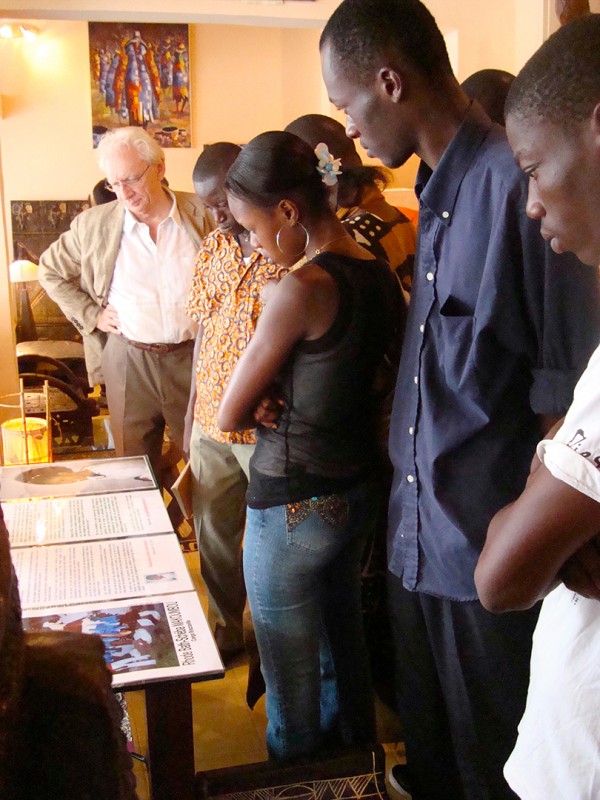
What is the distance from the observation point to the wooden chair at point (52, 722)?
2.42 ft

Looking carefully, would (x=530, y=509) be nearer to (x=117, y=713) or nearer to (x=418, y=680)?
(x=117, y=713)

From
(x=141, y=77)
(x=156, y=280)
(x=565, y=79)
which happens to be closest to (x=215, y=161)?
(x=156, y=280)

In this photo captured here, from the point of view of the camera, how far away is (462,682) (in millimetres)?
1446

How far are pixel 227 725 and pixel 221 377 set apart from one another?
103 centimetres

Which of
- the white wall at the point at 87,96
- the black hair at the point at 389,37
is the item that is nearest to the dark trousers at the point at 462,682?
the black hair at the point at 389,37

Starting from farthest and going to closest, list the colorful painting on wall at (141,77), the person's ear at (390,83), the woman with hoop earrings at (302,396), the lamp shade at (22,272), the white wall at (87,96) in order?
the colorful painting on wall at (141,77) < the white wall at (87,96) < the lamp shade at (22,272) < the woman with hoop earrings at (302,396) < the person's ear at (390,83)

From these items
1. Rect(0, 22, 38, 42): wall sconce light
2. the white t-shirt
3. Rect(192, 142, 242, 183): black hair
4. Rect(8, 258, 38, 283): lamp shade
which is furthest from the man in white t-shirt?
Rect(0, 22, 38, 42): wall sconce light

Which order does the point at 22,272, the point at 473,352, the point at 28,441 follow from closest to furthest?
the point at 473,352 < the point at 28,441 < the point at 22,272

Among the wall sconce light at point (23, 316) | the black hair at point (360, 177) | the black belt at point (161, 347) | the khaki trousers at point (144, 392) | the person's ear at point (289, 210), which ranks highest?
the black hair at point (360, 177)

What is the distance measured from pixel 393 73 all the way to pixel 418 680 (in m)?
1.09

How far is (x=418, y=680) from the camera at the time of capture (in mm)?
1577

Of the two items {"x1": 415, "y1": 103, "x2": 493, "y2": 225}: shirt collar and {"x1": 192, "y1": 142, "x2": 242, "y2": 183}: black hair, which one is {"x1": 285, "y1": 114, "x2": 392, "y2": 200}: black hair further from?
{"x1": 415, "y1": 103, "x2": 493, "y2": 225}: shirt collar

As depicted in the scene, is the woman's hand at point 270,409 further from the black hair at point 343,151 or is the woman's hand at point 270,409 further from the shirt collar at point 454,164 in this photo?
the black hair at point 343,151

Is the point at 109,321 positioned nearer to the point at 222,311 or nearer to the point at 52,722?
the point at 222,311
